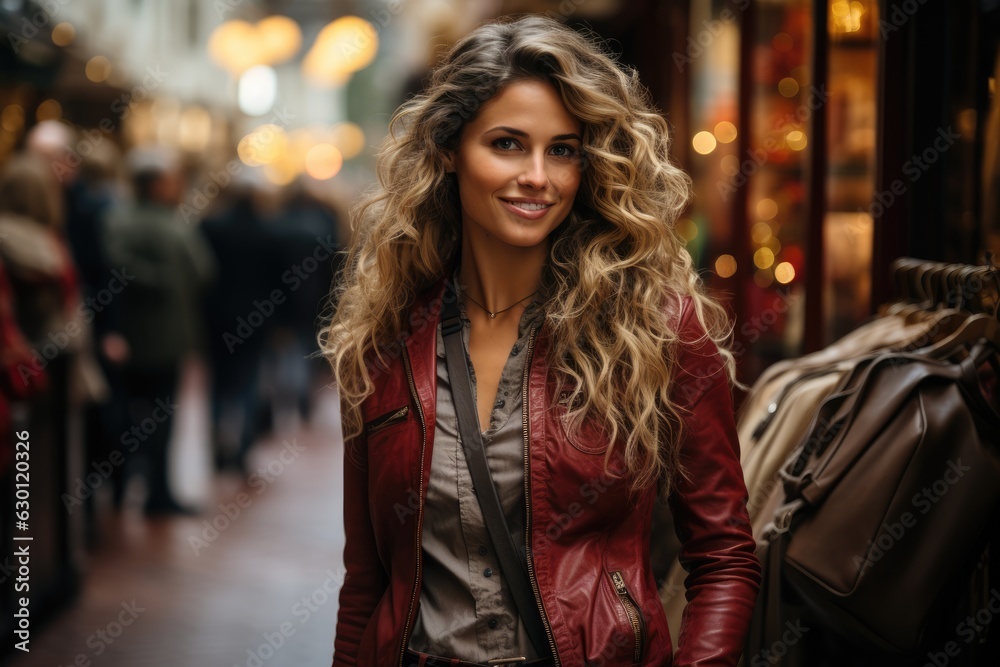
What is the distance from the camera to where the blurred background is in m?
3.79

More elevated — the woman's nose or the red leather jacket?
the woman's nose

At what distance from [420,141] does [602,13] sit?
687 centimetres

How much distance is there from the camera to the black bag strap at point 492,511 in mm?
2332

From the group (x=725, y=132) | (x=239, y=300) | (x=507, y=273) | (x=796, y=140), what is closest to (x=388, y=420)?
(x=507, y=273)

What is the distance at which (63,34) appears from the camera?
1421 cm

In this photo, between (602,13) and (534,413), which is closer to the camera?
(534,413)

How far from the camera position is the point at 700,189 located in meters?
8.19

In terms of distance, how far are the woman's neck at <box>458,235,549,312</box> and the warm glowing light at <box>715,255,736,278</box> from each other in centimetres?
455

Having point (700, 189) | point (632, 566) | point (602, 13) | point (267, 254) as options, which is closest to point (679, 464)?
point (632, 566)

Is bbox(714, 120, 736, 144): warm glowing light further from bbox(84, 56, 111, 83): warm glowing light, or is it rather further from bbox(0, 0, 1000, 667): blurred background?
bbox(84, 56, 111, 83): warm glowing light

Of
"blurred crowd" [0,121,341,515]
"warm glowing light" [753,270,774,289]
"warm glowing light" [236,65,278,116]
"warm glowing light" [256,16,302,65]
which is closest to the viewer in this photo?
"warm glowing light" [753,270,774,289]

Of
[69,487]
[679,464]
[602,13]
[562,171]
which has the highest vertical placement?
[602,13]

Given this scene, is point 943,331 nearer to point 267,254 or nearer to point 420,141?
point 420,141

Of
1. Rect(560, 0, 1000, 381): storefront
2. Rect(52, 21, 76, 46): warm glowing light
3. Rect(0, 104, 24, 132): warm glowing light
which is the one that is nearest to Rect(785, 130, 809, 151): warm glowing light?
Rect(560, 0, 1000, 381): storefront
